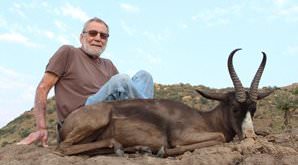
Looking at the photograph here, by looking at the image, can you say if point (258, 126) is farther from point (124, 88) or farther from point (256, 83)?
point (124, 88)

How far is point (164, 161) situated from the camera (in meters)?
5.84

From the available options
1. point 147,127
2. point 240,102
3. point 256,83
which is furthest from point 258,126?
point 147,127

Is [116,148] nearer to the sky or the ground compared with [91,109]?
nearer to the ground

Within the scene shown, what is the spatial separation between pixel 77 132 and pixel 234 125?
90.3 inches

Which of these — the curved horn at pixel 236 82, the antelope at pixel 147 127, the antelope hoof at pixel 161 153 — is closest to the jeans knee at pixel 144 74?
the antelope at pixel 147 127

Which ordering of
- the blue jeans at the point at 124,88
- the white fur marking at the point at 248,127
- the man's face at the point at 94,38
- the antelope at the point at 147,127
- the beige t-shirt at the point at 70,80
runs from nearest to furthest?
the antelope at the point at 147,127
the white fur marking at the point at 248,127
the blue jeans at the point at 124,88
the beige t-shirt at the point at 70,80
the man's face at the point at 94,38

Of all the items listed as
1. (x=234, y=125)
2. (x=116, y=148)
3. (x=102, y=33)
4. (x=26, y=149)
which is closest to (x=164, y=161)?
(x=116, y=148)

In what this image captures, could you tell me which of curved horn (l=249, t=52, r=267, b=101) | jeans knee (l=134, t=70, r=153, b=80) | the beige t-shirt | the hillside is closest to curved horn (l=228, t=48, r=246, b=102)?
curved horn (l=249, t=52, r=267, b=101)

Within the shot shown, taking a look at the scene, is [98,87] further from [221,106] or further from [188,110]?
[221,106]

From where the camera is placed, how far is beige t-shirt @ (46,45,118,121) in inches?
293

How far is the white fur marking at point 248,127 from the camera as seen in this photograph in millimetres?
6934

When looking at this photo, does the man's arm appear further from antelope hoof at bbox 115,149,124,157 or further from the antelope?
antelope hoof at bbox 115,149,124,157

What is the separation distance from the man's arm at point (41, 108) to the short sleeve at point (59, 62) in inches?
3.3

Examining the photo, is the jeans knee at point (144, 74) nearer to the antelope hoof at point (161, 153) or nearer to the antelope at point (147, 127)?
the antelope at point (147, 127)
